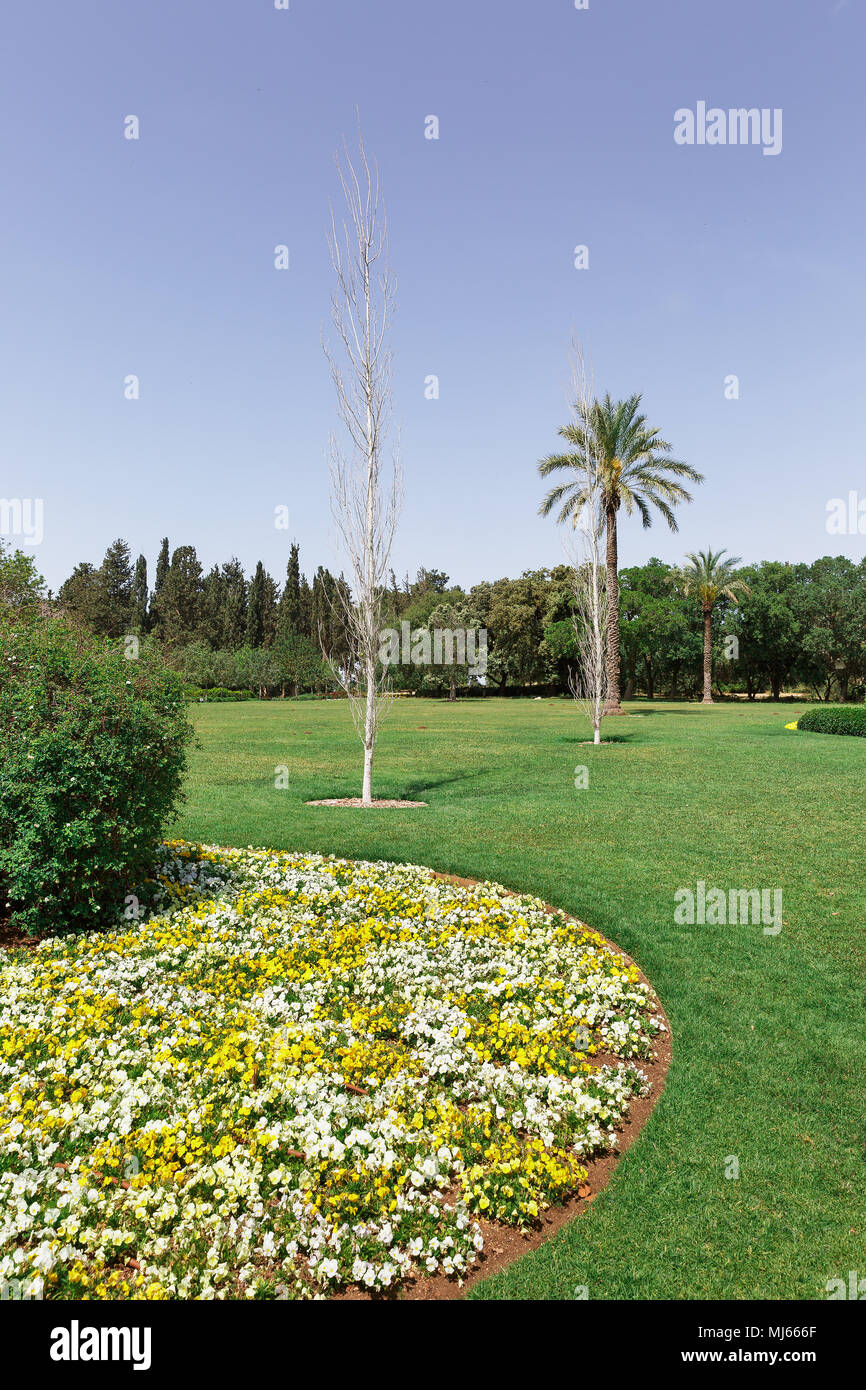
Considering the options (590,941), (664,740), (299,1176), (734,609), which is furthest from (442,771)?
(734,609)

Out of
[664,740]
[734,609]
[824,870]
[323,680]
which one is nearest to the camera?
[824,870]

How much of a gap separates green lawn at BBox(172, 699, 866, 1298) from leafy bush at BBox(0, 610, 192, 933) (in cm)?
390

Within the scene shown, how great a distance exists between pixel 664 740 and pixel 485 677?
4024cm

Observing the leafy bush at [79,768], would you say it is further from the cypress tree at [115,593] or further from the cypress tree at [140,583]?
the cypress tree at [140,583]

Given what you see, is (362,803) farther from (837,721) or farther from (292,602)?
(292,602)

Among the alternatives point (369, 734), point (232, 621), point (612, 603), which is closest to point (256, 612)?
point (232, 621)

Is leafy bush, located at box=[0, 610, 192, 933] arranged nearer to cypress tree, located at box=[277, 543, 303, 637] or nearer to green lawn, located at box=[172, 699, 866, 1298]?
green lawn, located at box=[172, 699, 866, 1298]

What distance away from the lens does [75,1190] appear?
373 cm

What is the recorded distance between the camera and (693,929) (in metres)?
7.66

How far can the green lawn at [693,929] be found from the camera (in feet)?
11.9

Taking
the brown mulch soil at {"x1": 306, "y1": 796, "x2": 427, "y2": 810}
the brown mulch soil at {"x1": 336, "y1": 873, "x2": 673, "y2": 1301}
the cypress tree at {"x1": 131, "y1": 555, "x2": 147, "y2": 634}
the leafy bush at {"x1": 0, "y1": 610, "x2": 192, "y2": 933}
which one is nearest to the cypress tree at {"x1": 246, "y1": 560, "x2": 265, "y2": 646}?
the cypress tree at {"x1": 131, "y1": 555, "x2": 147, "y2": 634}

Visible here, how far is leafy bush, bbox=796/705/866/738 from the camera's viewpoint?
2561 cm
